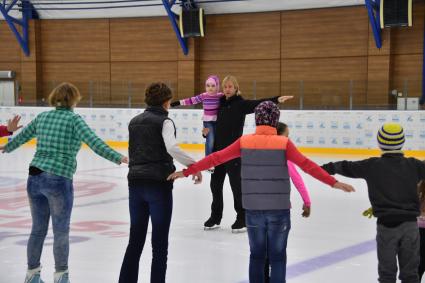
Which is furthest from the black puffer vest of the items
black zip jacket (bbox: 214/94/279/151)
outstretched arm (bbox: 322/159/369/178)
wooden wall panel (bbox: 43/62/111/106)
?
wooden wall panel (bbox: 43/62/111/106)

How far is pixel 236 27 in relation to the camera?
864 inches

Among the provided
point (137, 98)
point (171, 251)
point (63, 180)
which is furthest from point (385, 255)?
point (137, 98)

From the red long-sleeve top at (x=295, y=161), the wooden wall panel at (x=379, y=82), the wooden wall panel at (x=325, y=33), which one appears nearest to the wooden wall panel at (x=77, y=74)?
the wooden wall panel at (x=325, y=33)

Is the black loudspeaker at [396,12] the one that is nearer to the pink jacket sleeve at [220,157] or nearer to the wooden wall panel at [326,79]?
the wooden wall panel at [326,79]

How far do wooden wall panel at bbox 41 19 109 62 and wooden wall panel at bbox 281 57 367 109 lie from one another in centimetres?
731

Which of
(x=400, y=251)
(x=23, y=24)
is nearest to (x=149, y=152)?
(x=400, y=251)

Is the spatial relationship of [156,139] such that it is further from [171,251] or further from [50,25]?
[50,25]

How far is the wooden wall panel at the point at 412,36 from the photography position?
19.0 m

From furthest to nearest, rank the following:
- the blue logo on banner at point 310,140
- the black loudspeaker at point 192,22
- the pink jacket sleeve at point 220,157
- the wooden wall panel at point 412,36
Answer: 1. the black loudspeaker at point 192,22
2. the wooden wall panel at point 412,36
3. the blue logo on banner at point 310,140
4. the pink jacket sleeve at point 220,157

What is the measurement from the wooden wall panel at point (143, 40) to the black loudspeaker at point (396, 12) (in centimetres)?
769

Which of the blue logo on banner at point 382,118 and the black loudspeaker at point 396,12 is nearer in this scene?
the blue logo on banner at point 382,118

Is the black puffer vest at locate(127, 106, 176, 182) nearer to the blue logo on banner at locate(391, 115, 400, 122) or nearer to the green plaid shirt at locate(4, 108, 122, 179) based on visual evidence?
the green plaid shirt at locate(4, 108, 122, 179)

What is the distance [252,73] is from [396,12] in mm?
5654

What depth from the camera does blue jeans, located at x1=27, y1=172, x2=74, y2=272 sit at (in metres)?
4.13
